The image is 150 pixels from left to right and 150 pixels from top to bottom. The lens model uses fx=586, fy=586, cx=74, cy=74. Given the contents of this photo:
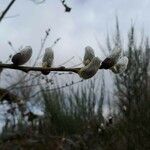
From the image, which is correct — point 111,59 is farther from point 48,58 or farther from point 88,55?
point 48,58

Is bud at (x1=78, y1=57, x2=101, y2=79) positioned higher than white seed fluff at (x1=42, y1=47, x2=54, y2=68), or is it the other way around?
white seed fluff at (x1=42, y1=47, x2=54, y2=68)

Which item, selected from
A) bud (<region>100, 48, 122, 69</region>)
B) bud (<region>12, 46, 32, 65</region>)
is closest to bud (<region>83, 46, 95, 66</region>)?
bud (<region>100, 48, 122, 69</region>)

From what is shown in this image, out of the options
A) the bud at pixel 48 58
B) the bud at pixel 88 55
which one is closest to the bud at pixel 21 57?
the bud at pixel 48 58

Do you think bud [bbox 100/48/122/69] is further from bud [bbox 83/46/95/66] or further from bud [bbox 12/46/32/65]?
bud [bbox 12/46/32/65]

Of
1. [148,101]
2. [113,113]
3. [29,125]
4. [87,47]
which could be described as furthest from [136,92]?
[87,47]

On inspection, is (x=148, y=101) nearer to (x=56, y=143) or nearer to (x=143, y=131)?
(x=143, y=131)

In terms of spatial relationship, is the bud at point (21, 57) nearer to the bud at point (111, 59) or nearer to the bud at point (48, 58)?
the bud at point (48, 58)
